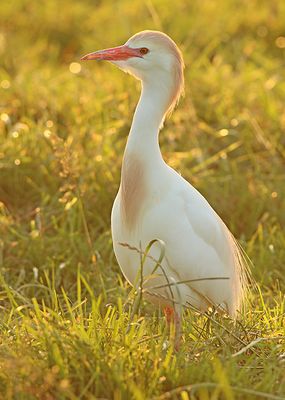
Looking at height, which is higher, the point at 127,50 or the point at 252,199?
the point at 127,50

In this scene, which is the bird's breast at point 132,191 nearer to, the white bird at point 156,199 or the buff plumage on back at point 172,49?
the white bird at point 156,199

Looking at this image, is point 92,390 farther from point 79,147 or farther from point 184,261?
point 79,147

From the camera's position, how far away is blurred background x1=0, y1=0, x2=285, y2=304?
15.3 ft

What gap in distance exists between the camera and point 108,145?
5.52 metres

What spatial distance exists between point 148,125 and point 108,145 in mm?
1965

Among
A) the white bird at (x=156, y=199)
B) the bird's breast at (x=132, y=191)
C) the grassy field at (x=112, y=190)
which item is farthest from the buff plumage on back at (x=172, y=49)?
the grassy field at (x=112, y=190)

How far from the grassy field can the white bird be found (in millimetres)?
178

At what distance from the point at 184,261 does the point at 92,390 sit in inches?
32.9

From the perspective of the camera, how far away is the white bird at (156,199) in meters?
3.51

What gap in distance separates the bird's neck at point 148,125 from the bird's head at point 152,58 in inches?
1.3

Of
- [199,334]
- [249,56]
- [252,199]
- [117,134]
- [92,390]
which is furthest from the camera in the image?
[249,56]

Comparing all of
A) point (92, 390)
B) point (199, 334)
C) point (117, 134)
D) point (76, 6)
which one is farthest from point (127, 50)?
point (76, 6)

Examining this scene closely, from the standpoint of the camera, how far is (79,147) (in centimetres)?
546

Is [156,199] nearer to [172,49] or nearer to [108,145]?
[172,49]
